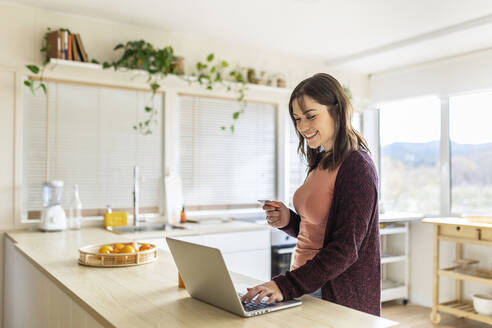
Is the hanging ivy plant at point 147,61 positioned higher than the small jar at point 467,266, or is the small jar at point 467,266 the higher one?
the hanging ivy plant at point 147,61

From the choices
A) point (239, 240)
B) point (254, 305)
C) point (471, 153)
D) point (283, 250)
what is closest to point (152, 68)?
point (239, 240)

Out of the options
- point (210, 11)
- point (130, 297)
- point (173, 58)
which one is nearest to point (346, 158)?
point (130, 297)

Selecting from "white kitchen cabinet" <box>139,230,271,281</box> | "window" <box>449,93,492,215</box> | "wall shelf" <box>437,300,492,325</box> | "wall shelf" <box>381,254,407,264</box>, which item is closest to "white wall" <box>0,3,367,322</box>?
"white kitchen cabinet" <box>139,230,271,281</box>

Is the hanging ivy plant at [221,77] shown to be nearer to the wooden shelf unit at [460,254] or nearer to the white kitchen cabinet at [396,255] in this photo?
the white kitchen cabinet at [396,255]

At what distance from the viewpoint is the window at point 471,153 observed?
4.00 m

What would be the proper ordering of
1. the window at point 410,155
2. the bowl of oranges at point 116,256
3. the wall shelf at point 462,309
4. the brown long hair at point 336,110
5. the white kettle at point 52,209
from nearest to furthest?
the brown long hair at point 336,110 < the bowl of oranges at point 116,256 < the white kettle at point 52,209 < the wall shelf at point 462,309 < the window at point 410,155

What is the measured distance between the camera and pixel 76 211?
329 centimetres

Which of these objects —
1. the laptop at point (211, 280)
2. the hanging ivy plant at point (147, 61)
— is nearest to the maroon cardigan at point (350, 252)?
the laptop at point (211, 280)

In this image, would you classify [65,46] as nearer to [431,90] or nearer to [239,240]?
[239,240]

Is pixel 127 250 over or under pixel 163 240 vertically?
over

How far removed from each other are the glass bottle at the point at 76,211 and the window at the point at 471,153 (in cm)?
332

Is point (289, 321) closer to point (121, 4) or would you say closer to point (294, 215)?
point (294, 215)

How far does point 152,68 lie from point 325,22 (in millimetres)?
1371

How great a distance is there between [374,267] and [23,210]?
263 centimetres
